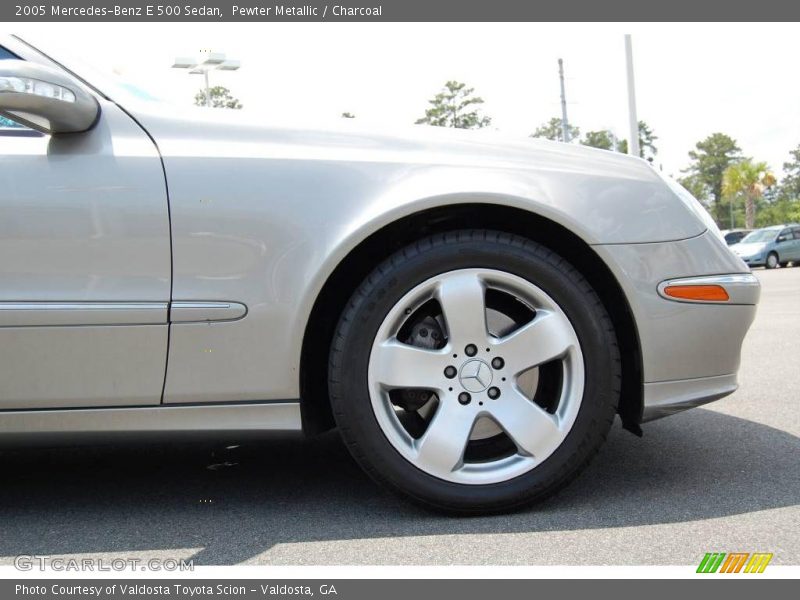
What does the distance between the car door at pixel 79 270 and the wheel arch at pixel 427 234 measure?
45cm

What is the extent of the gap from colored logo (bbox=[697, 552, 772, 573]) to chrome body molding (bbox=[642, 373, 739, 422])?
0.48m

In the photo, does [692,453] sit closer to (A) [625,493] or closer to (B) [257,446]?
(A) [625,493]

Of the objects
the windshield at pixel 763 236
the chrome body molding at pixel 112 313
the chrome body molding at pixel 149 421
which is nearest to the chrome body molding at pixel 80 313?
the chrome body molding at pixel 112 313

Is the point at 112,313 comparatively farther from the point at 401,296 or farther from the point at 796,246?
the point at 796,246

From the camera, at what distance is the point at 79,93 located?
224 cm

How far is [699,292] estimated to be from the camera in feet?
7.81

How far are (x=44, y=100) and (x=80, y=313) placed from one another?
0.55m

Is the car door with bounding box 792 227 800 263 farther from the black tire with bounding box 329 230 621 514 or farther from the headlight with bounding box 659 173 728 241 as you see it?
the black tire with bounding box 329 230 621 514

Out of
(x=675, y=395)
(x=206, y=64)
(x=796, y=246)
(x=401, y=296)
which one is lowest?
(x=796, y=246)

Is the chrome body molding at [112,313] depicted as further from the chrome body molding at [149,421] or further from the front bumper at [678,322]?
the front bumper at [678,322]

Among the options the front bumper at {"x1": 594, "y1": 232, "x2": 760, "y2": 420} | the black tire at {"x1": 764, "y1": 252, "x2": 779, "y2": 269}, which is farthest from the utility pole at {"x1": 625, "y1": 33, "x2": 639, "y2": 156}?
the black tire at {"x1": 764, "y1": 252, "x2": 779, "y2": 269}

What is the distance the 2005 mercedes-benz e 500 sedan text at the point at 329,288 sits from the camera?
2.21m

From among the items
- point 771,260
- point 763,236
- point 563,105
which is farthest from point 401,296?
point 563,105

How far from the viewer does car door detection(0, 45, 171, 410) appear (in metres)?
2.19
